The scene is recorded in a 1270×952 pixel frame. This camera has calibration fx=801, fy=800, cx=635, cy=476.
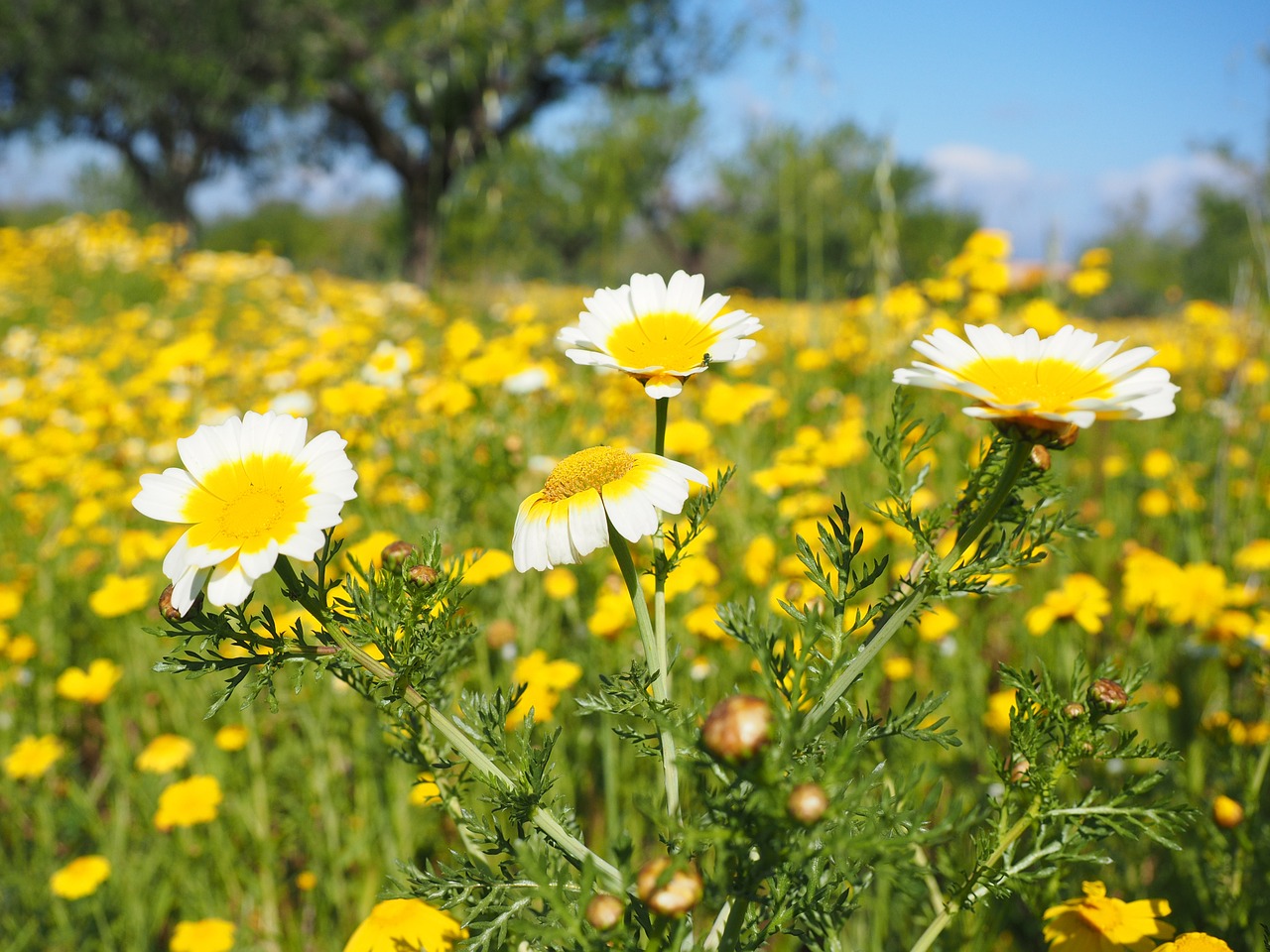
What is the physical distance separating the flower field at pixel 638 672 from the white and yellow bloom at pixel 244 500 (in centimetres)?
2

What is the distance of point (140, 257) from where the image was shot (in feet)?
34.1

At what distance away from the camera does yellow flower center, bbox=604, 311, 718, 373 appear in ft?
2.73

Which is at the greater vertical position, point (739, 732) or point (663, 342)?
point (663, 342)

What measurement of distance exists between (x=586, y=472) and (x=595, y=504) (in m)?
0.05

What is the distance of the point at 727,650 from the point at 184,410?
9.15ft

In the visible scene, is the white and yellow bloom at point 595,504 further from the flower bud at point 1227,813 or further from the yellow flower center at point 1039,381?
the flower bud at point 1227,813

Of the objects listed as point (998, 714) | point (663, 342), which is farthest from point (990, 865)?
point (998, 714)

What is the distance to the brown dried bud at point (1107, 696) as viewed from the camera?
0.84 m

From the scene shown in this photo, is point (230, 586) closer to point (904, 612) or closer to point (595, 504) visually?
point (595, 504)

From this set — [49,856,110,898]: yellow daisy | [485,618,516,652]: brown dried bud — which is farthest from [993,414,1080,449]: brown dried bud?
[49,856,110,898]: yellow daisy

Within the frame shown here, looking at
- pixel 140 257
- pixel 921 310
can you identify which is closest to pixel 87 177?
pixel 140 257

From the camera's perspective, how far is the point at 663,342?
883mm

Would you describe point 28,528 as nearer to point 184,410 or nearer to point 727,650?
point 184,410

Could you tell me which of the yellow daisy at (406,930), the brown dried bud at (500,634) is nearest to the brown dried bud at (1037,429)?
the yellow daisy at (406,930)
